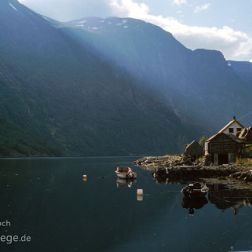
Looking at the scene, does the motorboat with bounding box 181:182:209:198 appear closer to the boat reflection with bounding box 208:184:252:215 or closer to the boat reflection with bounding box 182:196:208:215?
the boat reflection with bounding box 182:196:208:215

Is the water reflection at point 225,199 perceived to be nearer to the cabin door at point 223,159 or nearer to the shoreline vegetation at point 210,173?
the shoreline vegetation at point 210,173

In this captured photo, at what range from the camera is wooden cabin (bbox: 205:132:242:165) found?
312 feet

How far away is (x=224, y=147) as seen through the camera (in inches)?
3775

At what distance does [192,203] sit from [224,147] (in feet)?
146

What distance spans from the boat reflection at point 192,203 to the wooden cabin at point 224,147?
1613 inches

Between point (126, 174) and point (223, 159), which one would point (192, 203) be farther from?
point (223, 159)

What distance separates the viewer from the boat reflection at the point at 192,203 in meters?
49.4

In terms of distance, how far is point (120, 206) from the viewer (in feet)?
169

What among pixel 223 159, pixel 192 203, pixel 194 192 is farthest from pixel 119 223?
pixel 223 159

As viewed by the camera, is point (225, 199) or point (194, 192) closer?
point (225, 199)

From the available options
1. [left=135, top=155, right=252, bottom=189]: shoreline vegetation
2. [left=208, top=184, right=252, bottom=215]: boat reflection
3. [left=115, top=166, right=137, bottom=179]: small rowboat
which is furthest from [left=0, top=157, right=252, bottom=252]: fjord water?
[left=115, top=166, right=137, bottom=179]: small rowboat

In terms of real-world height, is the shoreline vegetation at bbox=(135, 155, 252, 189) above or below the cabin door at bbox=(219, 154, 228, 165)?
below

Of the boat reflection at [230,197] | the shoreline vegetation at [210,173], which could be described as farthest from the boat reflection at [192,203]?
the shoreline vegetation at [210,173]

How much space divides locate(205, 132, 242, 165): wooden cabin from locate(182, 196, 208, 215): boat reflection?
41.0m
